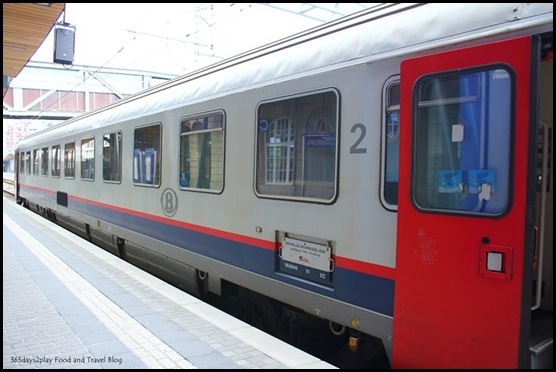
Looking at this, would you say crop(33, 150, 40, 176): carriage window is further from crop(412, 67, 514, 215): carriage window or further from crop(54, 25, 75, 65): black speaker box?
crop(412, 67, 514, 215): carriage window

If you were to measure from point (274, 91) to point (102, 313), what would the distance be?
8.94 ft

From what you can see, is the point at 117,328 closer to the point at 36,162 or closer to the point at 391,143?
the point at 391,143

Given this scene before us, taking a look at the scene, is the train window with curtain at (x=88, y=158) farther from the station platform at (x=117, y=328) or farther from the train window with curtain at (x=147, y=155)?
the station platform at (x=117, y=328)

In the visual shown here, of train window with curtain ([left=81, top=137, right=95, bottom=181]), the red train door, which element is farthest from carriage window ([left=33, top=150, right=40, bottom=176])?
the red train door

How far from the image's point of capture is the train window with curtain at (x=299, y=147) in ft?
13.1

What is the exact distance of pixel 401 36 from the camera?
3502 millimetres

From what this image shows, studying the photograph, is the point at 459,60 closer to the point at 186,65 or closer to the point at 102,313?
the point at 102,313

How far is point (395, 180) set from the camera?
3.45 m

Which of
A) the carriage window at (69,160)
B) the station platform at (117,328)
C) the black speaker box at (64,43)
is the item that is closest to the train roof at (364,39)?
the station platform at (117,328)

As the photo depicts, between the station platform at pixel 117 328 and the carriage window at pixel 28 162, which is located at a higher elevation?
the carriage window at pixel 28 162

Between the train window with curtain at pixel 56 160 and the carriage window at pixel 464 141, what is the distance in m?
12.5

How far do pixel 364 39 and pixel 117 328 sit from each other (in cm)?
324

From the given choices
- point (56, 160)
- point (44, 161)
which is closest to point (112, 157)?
point (56, 160)

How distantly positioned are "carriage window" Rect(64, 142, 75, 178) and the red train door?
10609mm
